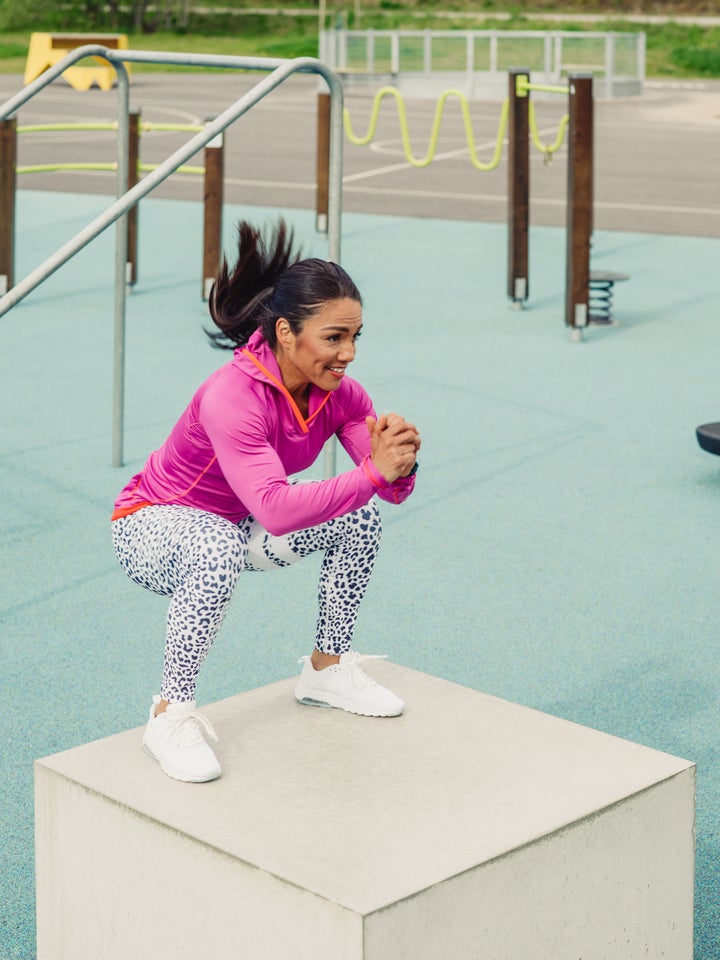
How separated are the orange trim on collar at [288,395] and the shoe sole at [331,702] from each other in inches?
21.5

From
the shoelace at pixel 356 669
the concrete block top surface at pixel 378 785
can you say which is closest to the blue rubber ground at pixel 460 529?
the concrete block top surface at pixel 378 785

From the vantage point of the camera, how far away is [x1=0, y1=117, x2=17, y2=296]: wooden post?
29.3 ft

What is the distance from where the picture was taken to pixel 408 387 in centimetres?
773

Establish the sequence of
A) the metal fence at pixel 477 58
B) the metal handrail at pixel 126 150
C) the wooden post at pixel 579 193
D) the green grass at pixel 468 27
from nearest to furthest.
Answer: the metal handrail at pixel 126 150 → the wooden post at pixel 579 193 → the metal fence at pixel 477 58 → the green grass at pixel 468 27

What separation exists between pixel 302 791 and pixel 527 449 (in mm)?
4068

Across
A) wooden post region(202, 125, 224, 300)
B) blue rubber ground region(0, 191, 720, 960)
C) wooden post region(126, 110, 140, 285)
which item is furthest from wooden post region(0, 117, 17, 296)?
wooden post region(202, 125, 224, 300)

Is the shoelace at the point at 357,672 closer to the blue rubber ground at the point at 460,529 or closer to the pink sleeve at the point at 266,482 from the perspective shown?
the pink sleeve at the point at 266,482

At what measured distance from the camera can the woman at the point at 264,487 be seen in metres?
2.87

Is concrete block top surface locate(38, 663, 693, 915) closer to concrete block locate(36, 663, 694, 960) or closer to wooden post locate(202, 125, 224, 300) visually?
concrete block locate(36, 663, 694, 960)

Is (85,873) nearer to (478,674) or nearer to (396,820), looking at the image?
(396,820)

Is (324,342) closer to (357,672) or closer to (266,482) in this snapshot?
(266,482)

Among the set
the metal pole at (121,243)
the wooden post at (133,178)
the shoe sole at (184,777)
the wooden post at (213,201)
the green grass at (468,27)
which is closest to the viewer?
the shoe sole at (184,777)

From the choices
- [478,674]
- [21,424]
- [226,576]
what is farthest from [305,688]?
[21,424]

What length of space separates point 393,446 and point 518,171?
669 cm
